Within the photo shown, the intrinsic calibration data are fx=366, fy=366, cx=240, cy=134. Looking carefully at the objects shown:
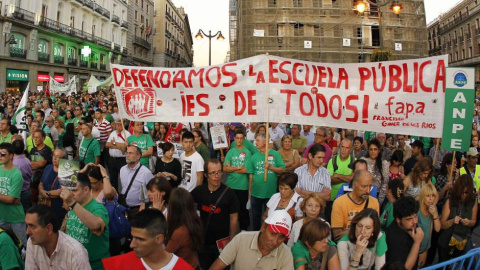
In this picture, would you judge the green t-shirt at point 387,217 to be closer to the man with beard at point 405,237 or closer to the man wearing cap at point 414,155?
the man with beard at point 405,237

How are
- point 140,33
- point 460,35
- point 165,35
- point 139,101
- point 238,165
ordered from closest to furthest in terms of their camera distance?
point 238,165
point 139,101
point 460,35
point 140,33
point 165,35

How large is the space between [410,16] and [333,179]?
1372 inches

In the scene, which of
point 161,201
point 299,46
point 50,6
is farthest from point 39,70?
point 161,201

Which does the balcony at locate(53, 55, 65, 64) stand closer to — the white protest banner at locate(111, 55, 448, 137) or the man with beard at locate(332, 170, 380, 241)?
the white protest banner at locate(111, 55, 448, 137)

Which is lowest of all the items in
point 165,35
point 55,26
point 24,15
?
point 24,15

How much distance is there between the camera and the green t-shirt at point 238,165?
5445 millimetres

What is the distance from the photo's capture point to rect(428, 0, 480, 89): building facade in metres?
52.0

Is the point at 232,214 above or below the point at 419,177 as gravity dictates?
below

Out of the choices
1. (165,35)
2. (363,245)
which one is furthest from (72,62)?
(363,245)

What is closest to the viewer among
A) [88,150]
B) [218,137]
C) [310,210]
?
[310,210]

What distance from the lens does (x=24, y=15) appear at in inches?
1129

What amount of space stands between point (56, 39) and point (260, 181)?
35.5 m

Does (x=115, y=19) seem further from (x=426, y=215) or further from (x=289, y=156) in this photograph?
(x=426, y=215)

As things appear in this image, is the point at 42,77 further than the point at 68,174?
Yes
